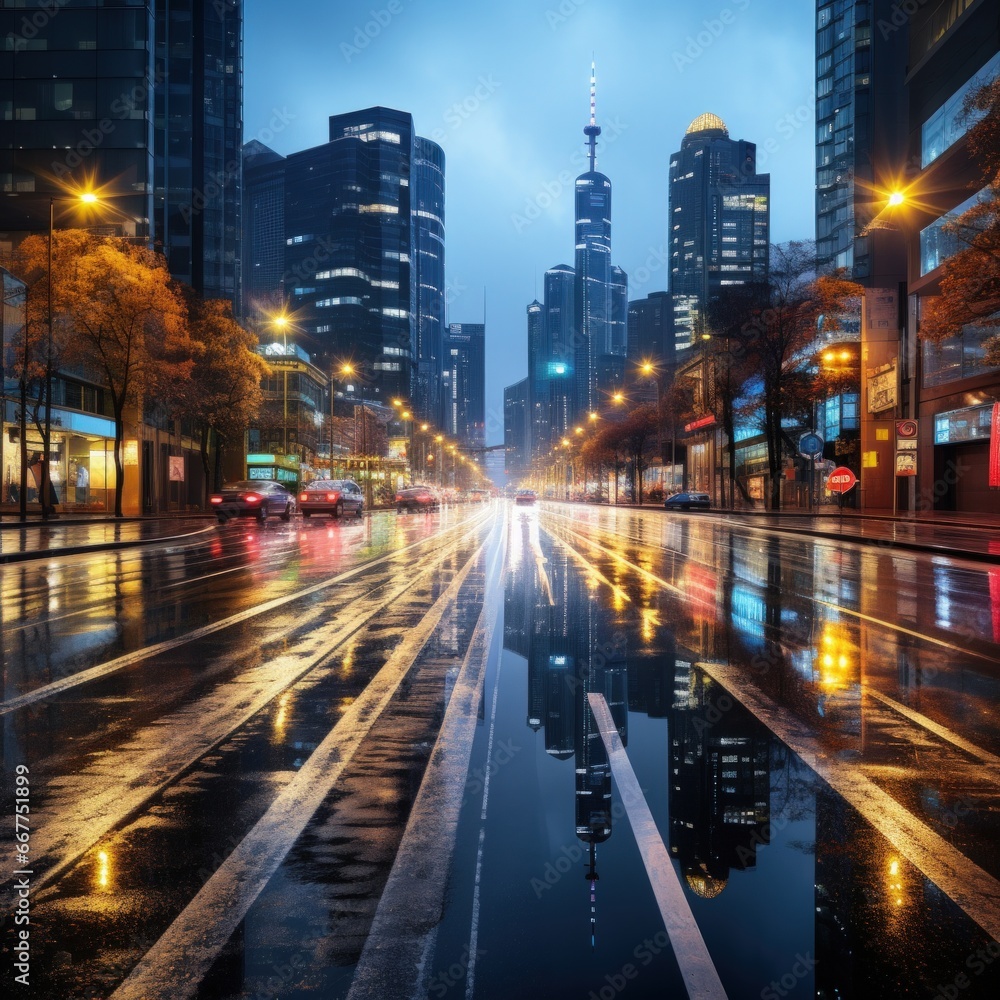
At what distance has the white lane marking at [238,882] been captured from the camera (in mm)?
3043

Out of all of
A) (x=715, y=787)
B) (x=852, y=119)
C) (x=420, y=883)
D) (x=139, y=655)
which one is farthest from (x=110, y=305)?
(x=852, y=119)

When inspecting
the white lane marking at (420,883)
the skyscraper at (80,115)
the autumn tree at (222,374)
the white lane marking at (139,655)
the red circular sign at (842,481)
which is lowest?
the white lane marking at (420,883)

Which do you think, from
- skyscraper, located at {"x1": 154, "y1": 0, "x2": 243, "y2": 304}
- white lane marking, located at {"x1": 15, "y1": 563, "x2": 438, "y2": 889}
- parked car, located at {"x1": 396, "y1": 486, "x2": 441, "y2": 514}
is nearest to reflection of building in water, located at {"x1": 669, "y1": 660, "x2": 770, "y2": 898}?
white lane marking, located at {"x1": 15, "y1": 563, "x2": 438, "y2": 889}

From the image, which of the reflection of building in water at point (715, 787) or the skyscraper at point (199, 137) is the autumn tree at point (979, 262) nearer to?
the reflection of building in water at point (715, 787)

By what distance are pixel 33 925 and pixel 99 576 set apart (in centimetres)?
1474

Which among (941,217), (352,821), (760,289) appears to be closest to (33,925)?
(352,821)

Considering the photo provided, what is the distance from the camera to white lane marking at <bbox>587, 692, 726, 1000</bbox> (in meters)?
3.09

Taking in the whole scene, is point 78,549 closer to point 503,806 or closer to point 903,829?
point 503,806

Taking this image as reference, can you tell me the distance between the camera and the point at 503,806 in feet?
15.4

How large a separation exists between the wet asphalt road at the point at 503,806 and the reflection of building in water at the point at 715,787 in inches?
0.8

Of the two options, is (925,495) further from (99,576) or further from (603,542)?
(99,576)

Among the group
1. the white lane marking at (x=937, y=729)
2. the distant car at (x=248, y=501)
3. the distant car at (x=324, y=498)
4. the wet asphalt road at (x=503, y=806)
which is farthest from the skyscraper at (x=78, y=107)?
the white lane marking at (x=937, y=729)

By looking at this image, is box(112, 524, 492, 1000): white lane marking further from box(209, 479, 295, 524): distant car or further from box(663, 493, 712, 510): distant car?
box(663, 493, 712, 510): distant car

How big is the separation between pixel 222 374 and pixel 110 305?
1080 cm
